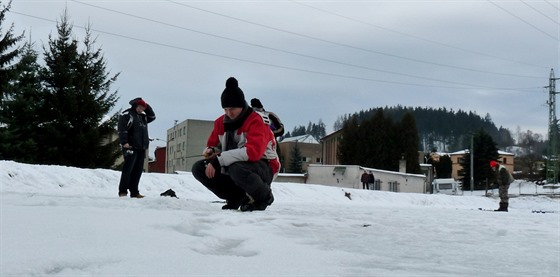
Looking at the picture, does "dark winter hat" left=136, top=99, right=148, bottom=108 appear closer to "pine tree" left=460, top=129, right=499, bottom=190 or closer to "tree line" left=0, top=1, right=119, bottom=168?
"tree line" left=0, top=1, right=119, bottom=168

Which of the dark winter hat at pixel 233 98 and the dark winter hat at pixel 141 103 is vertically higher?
the dark winter hat at pixel 141 103

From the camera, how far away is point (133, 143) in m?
8.00

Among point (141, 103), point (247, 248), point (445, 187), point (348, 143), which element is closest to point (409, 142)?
point (348, 143)

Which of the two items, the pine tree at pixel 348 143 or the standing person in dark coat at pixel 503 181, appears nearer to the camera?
the standing person in dark coat at pixel 503 181

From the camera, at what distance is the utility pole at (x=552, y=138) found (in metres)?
56.5

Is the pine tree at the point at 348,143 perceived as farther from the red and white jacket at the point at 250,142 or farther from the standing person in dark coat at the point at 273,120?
the red and white jacket at the point at 250,142

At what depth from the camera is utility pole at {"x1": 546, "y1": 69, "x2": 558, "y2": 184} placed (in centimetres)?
5647

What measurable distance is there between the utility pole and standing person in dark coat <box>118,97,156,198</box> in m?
56.8

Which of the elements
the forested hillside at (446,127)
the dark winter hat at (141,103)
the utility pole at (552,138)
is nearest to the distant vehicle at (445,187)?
the utility pole at (552,138)

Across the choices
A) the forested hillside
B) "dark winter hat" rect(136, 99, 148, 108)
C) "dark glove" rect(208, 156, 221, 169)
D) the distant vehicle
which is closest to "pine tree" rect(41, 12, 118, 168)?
"dark winter hat" rect(136, 99, 148, 108)

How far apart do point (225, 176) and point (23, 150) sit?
21.0m

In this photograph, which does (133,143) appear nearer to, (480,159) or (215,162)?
(215,162)

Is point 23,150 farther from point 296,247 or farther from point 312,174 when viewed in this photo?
point 312,174

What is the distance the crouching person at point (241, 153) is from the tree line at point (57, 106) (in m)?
20.8
